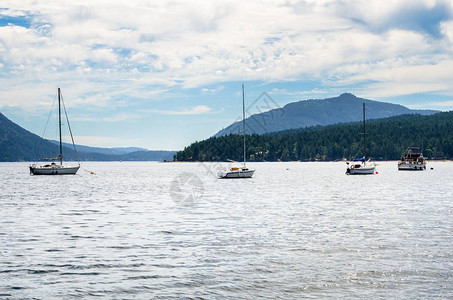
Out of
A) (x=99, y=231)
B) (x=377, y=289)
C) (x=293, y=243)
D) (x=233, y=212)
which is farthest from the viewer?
(x=233, y=212)

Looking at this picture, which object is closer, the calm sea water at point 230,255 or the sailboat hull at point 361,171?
the calm sea water at point 230,255

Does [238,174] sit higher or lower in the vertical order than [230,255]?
higher

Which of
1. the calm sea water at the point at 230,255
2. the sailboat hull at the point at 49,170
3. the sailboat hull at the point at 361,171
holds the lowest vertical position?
the calm sea water at the point at 230,255

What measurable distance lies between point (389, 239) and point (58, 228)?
77.8 feet

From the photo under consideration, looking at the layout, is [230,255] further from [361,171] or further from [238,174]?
[361,171]

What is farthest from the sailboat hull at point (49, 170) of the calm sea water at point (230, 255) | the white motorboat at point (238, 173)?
the calm sea water at point (230, 255)

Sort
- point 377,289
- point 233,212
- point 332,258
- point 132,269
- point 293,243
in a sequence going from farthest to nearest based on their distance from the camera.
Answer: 1. point 233,212
2. point 293,243
3. point 332,258
4. point 132,269
5. point 377,289

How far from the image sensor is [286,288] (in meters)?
17.9

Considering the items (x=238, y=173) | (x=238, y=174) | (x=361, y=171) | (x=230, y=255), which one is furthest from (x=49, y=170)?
(x=230, y=255)

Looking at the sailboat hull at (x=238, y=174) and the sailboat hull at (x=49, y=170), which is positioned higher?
the sailboat hull at (x=49, y=170)

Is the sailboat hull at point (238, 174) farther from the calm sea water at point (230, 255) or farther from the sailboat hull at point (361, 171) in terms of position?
the calm sea water at point (230, 255)

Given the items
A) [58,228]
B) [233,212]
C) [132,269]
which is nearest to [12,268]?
[132,269]

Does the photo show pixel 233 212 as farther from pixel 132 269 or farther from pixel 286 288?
pixel 286 288

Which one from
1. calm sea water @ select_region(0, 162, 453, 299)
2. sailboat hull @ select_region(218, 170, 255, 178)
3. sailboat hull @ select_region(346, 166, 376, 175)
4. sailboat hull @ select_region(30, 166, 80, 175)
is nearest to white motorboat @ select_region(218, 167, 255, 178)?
sailboat hull @ select_region(218, 170, 255, 178)
